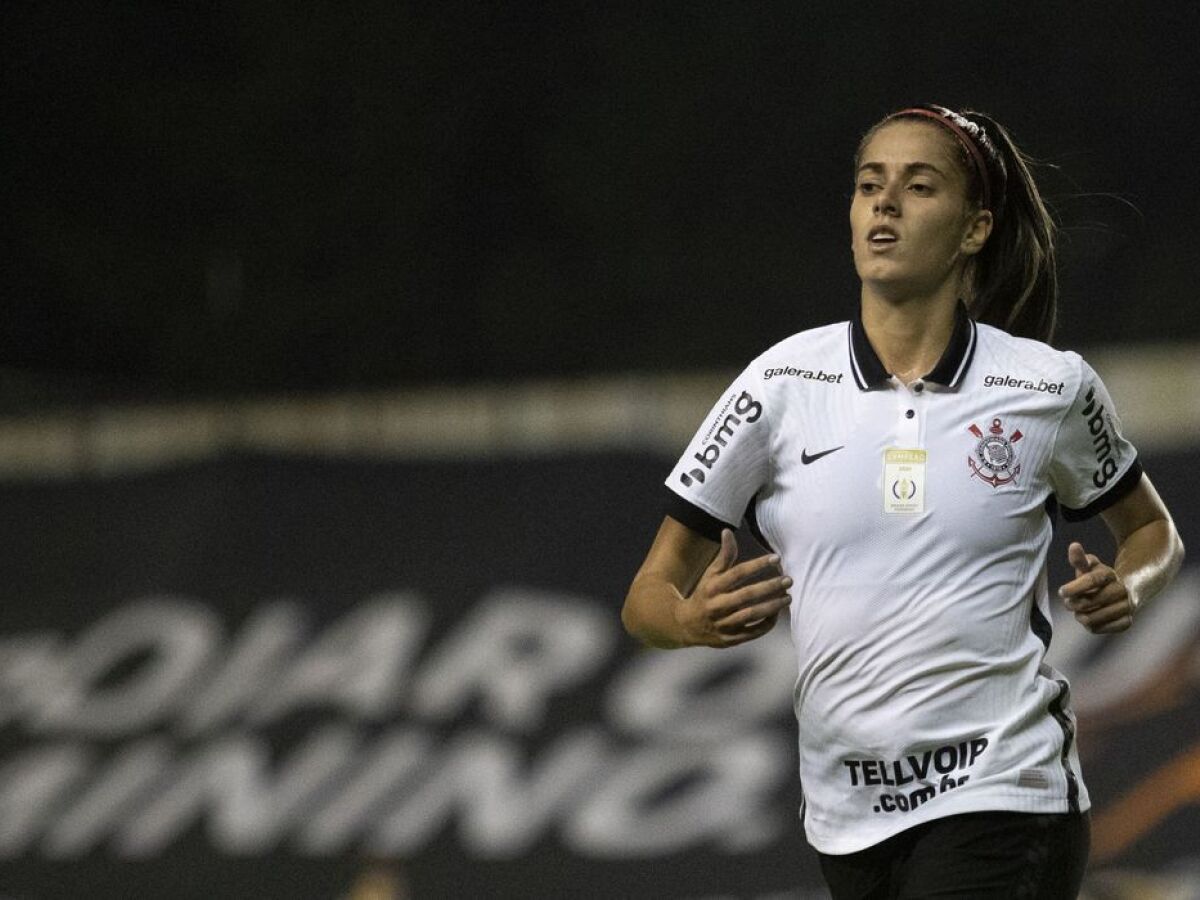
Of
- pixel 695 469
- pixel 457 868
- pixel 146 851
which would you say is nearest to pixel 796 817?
pixel 457 868

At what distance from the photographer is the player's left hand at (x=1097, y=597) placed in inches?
115

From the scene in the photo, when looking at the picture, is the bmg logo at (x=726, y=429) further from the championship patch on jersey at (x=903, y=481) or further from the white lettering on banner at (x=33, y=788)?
the white lettering on banner at (x=33, y=788)

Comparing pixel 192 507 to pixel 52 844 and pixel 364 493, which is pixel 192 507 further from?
pixel 52 844

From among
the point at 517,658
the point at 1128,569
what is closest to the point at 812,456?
the point at 1128,569

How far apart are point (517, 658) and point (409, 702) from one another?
0.35m

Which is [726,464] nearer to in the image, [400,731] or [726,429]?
[726,429]

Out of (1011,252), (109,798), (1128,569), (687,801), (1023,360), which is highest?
(1011,252)

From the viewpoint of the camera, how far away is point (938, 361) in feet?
10.2

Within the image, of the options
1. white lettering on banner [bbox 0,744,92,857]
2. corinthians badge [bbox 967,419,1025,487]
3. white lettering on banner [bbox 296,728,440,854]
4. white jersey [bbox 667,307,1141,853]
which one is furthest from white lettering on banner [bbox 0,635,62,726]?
corinthians badge [bbox 967,419,1025,487]

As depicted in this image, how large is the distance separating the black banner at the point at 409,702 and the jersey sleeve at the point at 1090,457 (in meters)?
2.36

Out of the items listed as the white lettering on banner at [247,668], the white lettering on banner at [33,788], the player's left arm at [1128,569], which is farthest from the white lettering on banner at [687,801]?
the player's left arm at [1128,569]

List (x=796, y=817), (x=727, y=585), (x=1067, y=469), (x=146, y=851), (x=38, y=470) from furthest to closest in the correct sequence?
1. (x=38, y=470)
2. (x=146, y=851)
3. (x=796, y=817)
4. (x=1067, y=469)
5. (x=727, y=585)

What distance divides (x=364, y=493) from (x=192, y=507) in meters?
0.56

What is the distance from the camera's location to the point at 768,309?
625 centimetres
